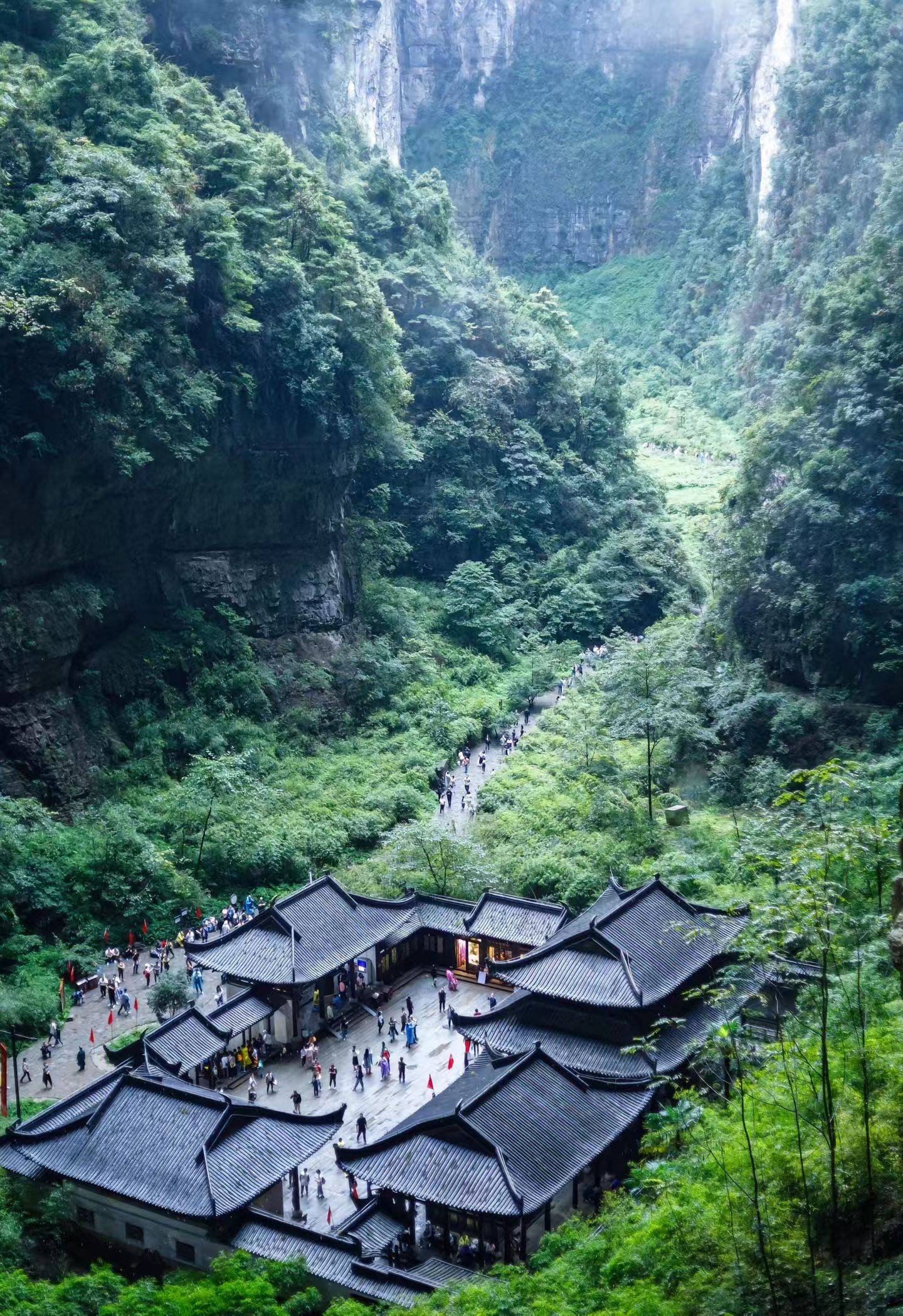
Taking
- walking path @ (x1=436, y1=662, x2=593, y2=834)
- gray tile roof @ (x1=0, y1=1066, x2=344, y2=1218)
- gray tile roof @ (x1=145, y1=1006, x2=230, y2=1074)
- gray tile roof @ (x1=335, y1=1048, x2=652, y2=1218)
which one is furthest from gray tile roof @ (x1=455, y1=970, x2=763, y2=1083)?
walking path @ (x1=436, y1=662, x2=593, y2=834)

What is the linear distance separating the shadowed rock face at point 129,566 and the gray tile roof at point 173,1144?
15270 mm

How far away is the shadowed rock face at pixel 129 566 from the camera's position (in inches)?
1452

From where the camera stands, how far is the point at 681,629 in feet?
160

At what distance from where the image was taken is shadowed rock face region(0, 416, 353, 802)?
36875mm

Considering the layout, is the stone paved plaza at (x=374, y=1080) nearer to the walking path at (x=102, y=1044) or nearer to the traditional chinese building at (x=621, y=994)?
the walking path at (x=102, y=1044)

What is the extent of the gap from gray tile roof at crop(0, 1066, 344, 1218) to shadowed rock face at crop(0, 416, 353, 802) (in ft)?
50.1

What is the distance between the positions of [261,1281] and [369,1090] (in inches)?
342

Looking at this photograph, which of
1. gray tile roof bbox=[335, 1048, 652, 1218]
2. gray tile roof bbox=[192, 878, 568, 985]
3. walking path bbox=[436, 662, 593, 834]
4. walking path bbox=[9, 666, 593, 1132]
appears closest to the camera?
gray tile roof bbox=[335, 1048, 652, 1218]

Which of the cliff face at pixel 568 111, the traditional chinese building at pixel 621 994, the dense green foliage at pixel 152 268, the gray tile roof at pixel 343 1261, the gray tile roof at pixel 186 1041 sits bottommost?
the gray tile roof at pixel 343 1261

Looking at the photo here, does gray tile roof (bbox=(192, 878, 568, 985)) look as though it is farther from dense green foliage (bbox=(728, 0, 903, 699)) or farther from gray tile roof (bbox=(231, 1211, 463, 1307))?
dense green foliage (bbox=(728, 0, 903, 699))

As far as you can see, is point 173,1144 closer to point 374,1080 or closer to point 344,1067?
point 374,1080

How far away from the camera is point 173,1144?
870 inches

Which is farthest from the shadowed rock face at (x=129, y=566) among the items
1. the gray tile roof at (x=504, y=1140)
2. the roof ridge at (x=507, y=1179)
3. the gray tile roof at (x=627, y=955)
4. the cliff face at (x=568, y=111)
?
the cliff face at (x=568, y=111)

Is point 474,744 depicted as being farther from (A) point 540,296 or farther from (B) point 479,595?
(A) point 540,296
